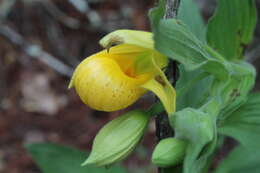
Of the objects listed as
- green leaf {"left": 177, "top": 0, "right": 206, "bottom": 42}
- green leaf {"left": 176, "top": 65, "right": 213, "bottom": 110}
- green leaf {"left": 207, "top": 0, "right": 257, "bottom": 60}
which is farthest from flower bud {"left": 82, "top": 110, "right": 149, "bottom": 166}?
green leaf {"left": 177, "top": 0, "right": 206, "bottom": 42}


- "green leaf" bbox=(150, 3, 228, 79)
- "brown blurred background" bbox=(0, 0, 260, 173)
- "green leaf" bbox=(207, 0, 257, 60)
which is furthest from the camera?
"brown blurred background" bbox=(0, 0, 260, 173)

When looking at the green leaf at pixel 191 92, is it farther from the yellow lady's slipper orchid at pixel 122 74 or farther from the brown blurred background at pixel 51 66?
the brown blurred background at pixel 51 66

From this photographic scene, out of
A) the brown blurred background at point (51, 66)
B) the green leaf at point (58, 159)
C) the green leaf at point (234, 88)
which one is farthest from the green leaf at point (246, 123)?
the brown blurred background at point (51, 66)

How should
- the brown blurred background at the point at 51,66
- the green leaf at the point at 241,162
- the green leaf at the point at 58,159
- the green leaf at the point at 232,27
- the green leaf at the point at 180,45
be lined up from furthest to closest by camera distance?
the brown blurred background at the point at 51,66
the green leaf at the point at 58,159
the green leaf at the point at 241,162
the green leaf at the point at 232,27
the green leaf at the point at 180,45

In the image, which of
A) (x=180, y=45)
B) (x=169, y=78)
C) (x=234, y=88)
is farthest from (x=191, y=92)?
(x=180, y=45)

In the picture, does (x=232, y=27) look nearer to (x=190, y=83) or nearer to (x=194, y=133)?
(x=190, y=83)

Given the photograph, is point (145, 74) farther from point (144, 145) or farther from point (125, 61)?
point (144, 145)

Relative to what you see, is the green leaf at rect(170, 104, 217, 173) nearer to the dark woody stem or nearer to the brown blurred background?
the dark woody stem
